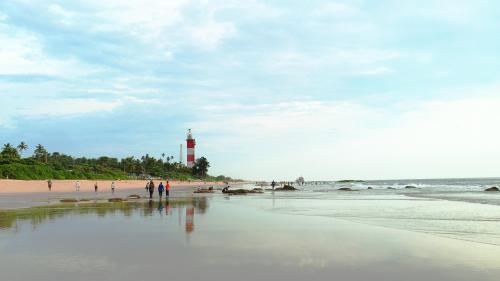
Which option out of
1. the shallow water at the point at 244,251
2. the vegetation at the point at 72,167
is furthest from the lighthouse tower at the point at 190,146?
the shallow water at the point at 244,251

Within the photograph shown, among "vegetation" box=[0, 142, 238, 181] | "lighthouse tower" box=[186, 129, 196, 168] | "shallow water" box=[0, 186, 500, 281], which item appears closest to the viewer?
"shallow water" box=[0, 186, 500, 281]

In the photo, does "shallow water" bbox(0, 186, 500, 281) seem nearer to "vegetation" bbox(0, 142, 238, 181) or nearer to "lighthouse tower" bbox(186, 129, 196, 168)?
"vegetation" bbox(0, 142, 238, 181)

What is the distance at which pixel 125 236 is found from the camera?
1345cm

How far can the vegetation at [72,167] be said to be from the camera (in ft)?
248

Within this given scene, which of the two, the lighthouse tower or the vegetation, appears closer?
the vegetation

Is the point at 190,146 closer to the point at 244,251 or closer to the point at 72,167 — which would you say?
the point at 72,167

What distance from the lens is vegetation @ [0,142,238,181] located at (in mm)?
75625

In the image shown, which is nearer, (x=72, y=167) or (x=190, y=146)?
(x=72, y=167)

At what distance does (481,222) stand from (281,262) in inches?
556

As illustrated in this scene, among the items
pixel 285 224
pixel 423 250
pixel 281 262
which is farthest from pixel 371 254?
pixel 285 224

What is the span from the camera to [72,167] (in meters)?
105

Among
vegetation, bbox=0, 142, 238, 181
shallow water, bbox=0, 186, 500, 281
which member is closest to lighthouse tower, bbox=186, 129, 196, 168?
vegetation, bbox=0, 142, 238, 181

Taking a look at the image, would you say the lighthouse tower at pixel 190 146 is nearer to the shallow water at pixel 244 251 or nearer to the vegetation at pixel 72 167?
the vegetation at pixel 72 167

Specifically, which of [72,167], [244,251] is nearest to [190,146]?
[72,167]
